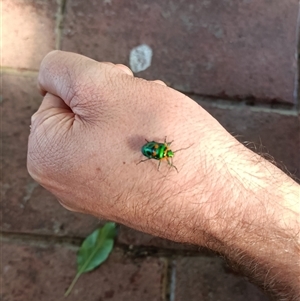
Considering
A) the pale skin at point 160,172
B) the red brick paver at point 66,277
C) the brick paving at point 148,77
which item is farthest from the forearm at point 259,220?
the red brick paver at point 66,277

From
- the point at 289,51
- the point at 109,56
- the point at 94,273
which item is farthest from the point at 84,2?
the point at 94,273

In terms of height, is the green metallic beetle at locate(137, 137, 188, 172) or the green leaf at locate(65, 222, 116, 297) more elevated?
the green metallic beetle at locate(137, 137, 188, 172)

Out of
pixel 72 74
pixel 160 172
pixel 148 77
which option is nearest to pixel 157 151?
pixel 160 172

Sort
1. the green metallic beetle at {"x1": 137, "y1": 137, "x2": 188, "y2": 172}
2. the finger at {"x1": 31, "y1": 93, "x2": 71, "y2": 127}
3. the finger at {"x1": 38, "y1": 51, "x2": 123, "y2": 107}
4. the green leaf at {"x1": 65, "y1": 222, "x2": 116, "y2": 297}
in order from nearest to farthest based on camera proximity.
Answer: the green metallic beetle at {"x1": 137, "y1": 137, "x2": 188, "y2": 172} → the finger at {"x1": 38, "y1": 51, "x2": 123, "y2": 107} → the finger at {"x1": 31, "y1": 93, "x2": 71, "y2": 127} → the green leaf at {"x1": 65, "y1": 222, "x2": 116, "y2": 297}

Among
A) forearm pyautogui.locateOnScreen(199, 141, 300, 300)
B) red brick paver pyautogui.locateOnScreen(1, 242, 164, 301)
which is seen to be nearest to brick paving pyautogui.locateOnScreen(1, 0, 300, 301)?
red brick paver pyautogui.locateOnScreen(1, 242, 164, 301)

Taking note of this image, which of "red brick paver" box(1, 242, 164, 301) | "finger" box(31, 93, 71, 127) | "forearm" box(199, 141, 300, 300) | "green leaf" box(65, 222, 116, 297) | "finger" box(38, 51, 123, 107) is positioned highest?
Result: "finger" box(38, 51, 123, 107)

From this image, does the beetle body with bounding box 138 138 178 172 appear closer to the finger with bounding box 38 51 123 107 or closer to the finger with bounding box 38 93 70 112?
the finger with bounding box 38 51 123 107

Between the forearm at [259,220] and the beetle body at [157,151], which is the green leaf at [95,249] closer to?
the forearm at [259,220]
